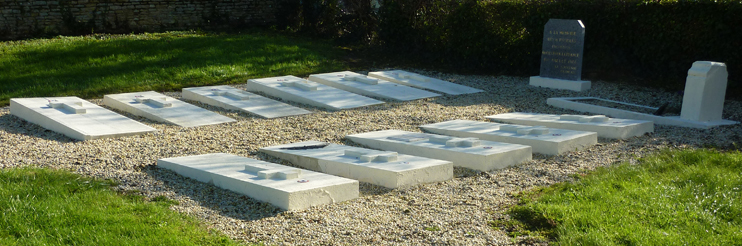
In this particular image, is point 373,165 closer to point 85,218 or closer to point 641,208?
point 641,208

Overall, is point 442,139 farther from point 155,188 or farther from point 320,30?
point 320,30

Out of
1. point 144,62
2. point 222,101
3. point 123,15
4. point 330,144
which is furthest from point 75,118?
point 123,15

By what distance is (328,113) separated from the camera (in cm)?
775

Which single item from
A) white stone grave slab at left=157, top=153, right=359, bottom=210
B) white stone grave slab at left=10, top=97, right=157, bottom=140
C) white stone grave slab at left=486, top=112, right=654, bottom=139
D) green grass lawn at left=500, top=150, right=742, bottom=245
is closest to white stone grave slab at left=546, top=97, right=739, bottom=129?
white stone grave slab at left=486, top=112, right=654, bottom=139

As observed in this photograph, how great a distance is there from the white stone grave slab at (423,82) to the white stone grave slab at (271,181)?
485 centimetres

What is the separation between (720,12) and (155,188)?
25.6 ft

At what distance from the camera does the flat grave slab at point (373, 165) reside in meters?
4.72

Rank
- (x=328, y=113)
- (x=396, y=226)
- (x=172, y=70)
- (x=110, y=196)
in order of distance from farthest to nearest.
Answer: (x=172, y=70)
(x=328, y=113)
(x=110, y=196)
(x=396, y=226)

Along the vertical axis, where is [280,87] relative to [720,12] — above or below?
below

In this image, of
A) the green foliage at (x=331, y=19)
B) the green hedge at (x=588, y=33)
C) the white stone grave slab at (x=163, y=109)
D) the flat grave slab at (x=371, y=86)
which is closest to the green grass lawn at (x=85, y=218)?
the white stone grave slab at (x=163, y=109)

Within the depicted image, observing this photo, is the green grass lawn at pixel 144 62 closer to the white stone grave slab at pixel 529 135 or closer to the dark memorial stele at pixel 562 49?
the dark memorial stele at pixel 562 49

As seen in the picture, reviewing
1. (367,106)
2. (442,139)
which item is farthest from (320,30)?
(442,139)

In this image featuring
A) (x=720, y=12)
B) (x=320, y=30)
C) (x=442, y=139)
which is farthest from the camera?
(x=320, y=30)

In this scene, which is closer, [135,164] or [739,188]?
[739,188]
